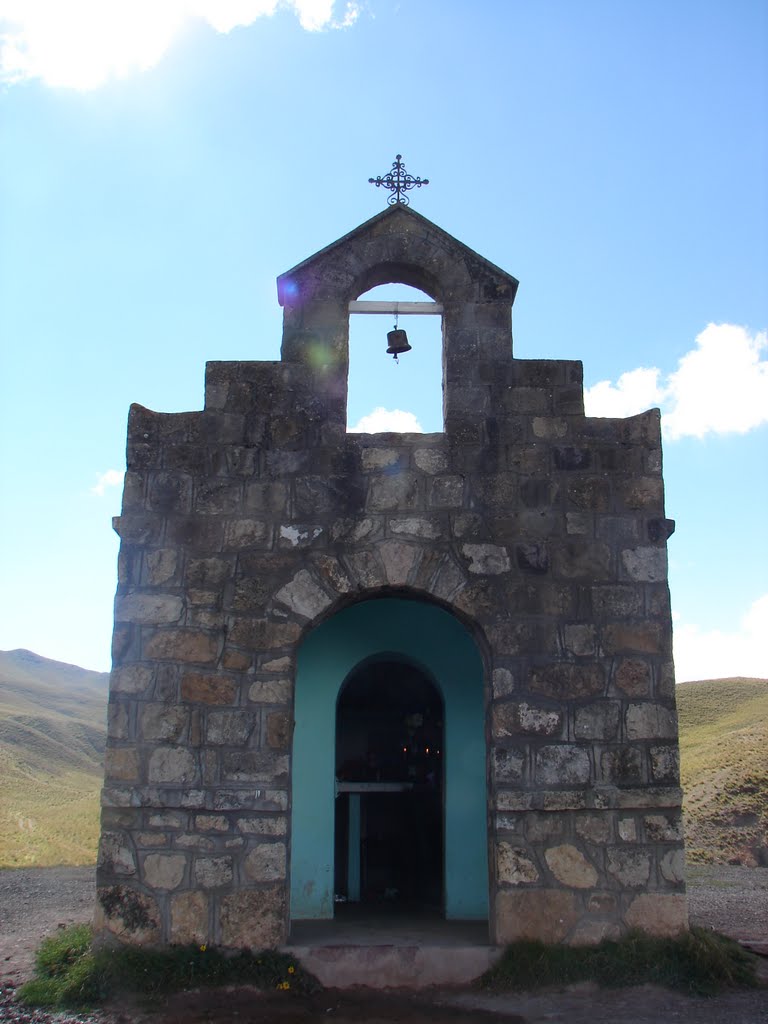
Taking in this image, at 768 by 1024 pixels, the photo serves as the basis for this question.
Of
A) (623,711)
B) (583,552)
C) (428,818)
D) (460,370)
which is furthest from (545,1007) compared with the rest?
(460,370)

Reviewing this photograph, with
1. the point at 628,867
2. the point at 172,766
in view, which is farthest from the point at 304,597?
the point at 628,867

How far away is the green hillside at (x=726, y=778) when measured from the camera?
13.3 meters

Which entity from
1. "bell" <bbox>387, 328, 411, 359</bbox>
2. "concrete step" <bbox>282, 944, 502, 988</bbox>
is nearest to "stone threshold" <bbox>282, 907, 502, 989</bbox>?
"concrete step" <bbox>282, 944, 502, 988</bbox>

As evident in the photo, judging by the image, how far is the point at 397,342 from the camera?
647cm

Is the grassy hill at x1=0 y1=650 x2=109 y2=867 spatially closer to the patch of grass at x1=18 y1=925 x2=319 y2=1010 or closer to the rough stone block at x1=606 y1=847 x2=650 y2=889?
the patch of grass at x1=18 y1=925 x2=319 y2=1010

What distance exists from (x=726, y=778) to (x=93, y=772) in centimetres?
1627

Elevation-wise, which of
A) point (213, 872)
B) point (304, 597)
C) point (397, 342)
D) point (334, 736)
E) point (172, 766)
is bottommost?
point (213, 872)

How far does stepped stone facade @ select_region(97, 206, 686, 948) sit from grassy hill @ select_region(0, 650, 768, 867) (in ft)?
28.6

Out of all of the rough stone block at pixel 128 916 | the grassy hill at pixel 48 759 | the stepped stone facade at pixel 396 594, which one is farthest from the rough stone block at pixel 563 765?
the grassy hill at pixel 48 759

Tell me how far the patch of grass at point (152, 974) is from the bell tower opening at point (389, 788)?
6.68 ft

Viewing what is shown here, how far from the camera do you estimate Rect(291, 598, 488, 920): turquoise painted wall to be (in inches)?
248

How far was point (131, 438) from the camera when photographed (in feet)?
19.0

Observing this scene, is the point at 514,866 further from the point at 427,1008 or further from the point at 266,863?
the point at 266,863

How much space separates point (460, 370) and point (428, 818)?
4.29 meters
